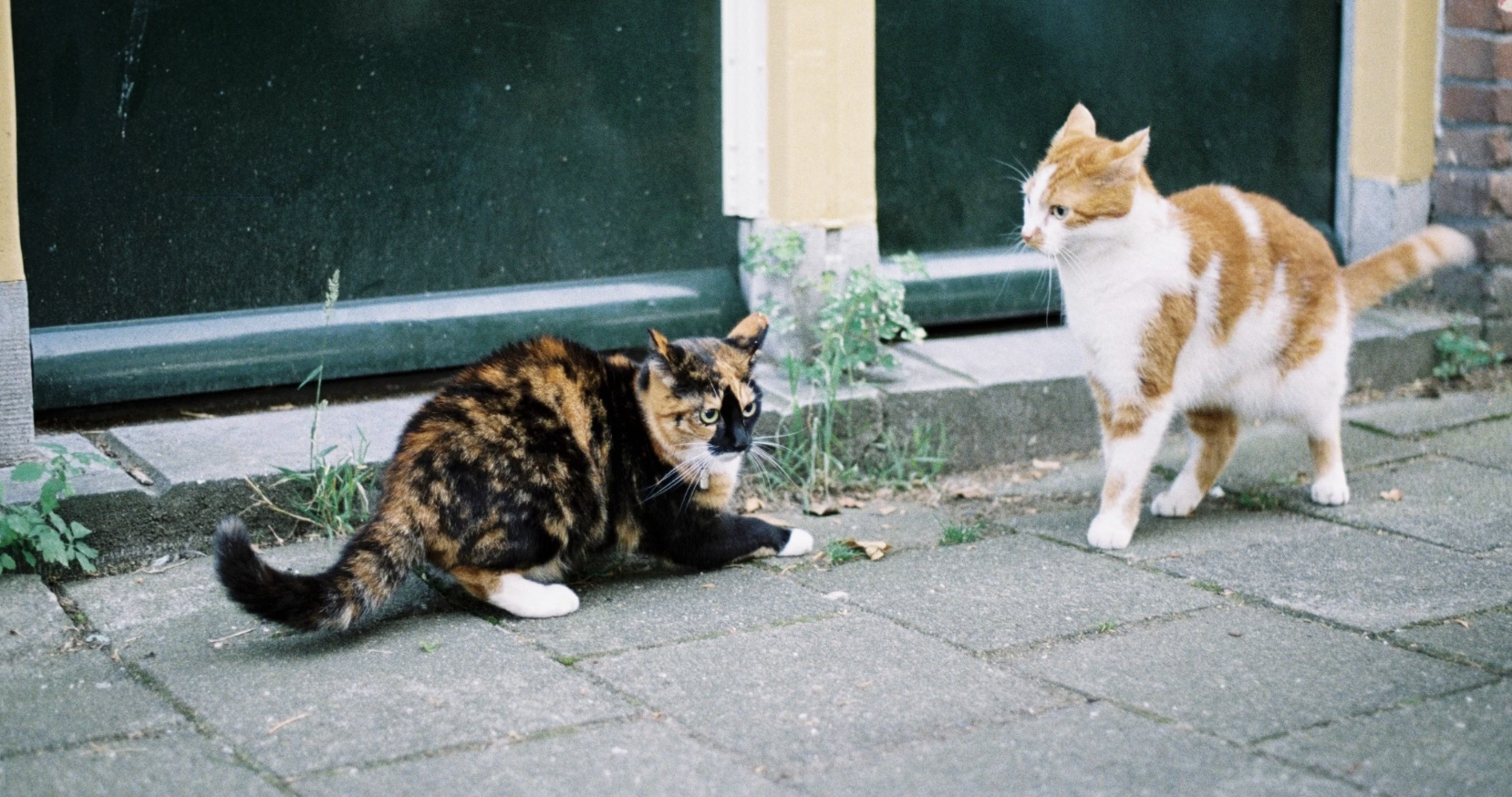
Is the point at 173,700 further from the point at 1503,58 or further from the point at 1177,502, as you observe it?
the point at 1503,58

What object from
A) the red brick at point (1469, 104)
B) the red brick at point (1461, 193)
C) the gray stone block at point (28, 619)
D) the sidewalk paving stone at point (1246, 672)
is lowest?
the sidewalk paving stone at point (1246, 672)

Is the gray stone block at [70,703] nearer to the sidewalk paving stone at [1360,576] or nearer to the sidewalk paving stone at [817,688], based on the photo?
the sidewalk paving stone at [817,688]

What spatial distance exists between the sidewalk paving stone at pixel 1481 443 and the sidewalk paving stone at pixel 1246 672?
179 cm

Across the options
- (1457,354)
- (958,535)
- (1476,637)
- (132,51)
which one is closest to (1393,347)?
(1457,354)

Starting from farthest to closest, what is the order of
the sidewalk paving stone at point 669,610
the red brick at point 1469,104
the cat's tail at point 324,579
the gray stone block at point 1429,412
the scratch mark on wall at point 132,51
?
the red brick at point 1469,104
the gray stone block at point 1429,412
the scratch mark on wall at point 132,51
the sidewalk paving stone at point 669,610
the cat's tail at point 324,579

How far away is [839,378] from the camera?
471cm

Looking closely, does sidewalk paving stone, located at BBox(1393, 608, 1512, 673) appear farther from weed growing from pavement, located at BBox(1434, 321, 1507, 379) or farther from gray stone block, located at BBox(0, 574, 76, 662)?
gray stone block, located at BBox(0, 574, 76, 662)

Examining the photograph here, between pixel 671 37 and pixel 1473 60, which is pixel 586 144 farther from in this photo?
pixel 1473 60

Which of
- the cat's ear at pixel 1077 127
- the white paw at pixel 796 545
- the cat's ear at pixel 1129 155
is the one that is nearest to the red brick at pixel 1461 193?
the cat's ear at pixel 1077 127

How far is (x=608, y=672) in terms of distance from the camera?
10.5ft

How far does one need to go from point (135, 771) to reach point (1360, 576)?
283cm

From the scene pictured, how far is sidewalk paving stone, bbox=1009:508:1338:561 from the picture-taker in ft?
13.4

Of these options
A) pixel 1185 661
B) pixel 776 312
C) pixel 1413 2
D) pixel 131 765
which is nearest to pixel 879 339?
pixel 776 312

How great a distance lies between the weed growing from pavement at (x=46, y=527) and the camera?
11.7 feet
